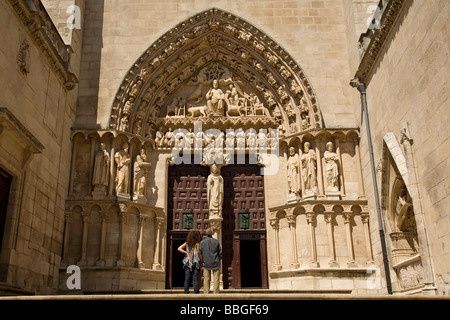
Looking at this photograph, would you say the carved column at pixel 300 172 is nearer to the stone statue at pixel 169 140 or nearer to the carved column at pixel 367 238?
the carved column at pixel 367 238

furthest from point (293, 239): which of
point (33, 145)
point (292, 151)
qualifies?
point (33, 145)

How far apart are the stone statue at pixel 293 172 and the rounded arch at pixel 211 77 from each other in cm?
75

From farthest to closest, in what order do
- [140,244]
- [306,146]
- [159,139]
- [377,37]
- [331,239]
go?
1. [159,139]
2. [306,146]
3. [140,244]
4. [331,239]
5. [377,37]

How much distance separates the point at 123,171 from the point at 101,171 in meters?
0.54

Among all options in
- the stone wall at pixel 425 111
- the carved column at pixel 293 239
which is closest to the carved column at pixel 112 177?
the carved column at pixel 293 239

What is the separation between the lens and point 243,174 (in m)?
13.4

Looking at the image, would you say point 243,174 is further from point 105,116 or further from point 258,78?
point 105,116

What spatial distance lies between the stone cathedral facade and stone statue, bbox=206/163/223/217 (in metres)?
0.04

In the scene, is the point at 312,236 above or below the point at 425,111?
below

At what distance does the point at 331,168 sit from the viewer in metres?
12.3

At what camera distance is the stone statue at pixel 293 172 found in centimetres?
1250

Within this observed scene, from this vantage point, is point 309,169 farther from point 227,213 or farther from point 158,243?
point 158,243
